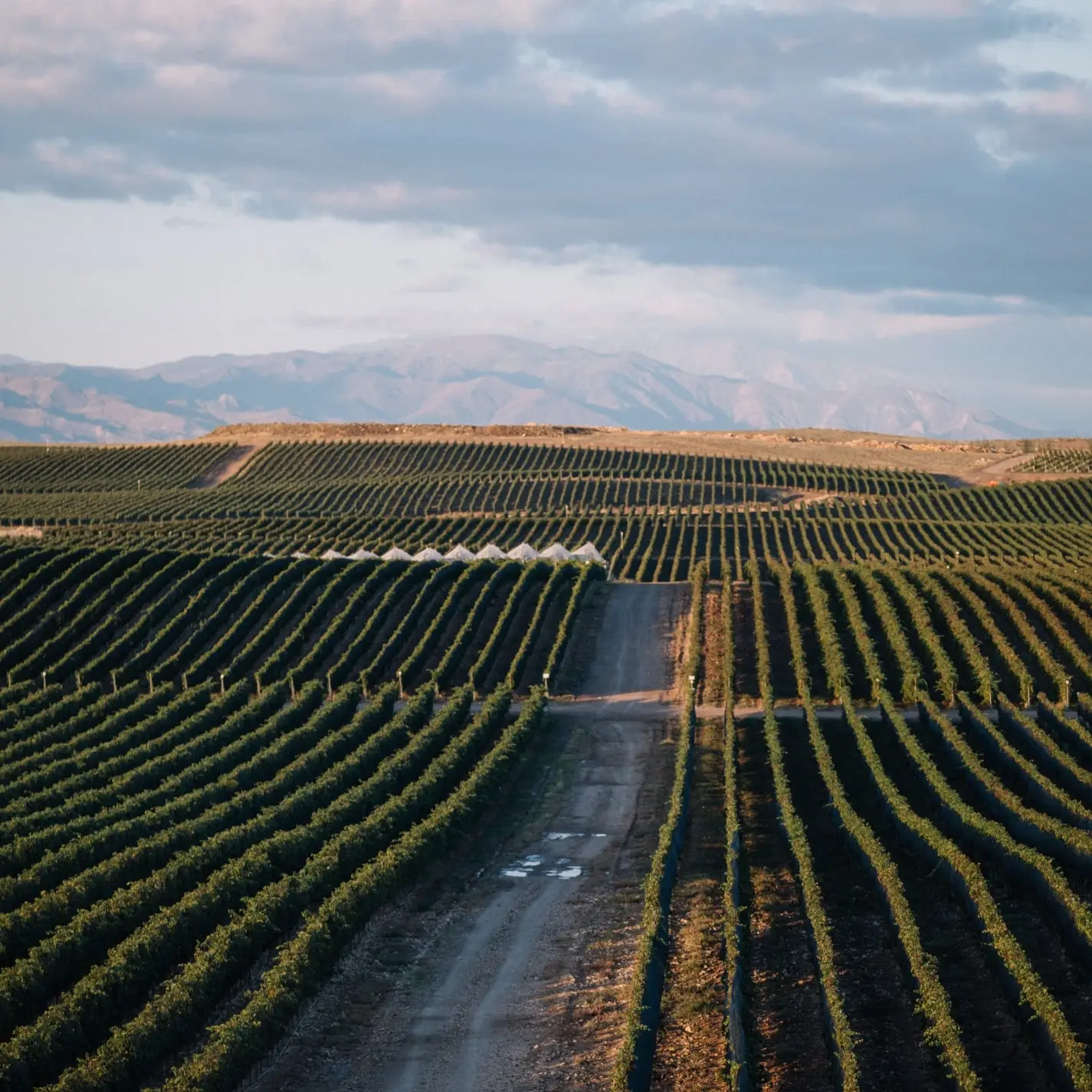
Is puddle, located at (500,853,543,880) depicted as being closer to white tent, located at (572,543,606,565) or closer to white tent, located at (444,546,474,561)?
white tent, located at (444,546,474,561)

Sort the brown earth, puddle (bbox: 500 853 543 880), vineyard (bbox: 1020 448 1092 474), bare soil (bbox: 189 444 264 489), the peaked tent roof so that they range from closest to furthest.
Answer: puddle (bbox: 500 853 543 880) < the peaked tent roof < vineyard (bbox: 1020 448 1092 474) < bare soil (bbox: 189 444 264 489) < the brown earth

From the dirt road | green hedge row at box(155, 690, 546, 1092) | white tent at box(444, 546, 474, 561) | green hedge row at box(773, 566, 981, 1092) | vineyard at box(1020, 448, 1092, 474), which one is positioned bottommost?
the dirt road

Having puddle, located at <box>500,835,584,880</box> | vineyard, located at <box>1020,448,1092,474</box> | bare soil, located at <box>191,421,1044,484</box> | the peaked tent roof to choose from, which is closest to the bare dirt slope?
bare soil, located at <box>191,421,1044,484</box>

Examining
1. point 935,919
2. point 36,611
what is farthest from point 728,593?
point 935,919

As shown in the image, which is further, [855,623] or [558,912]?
[855,623]

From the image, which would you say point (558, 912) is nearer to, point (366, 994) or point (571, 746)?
point (366, 994)

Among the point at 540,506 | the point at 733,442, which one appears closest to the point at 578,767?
the point at 540,506

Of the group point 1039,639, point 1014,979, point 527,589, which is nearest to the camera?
point 1014,979
